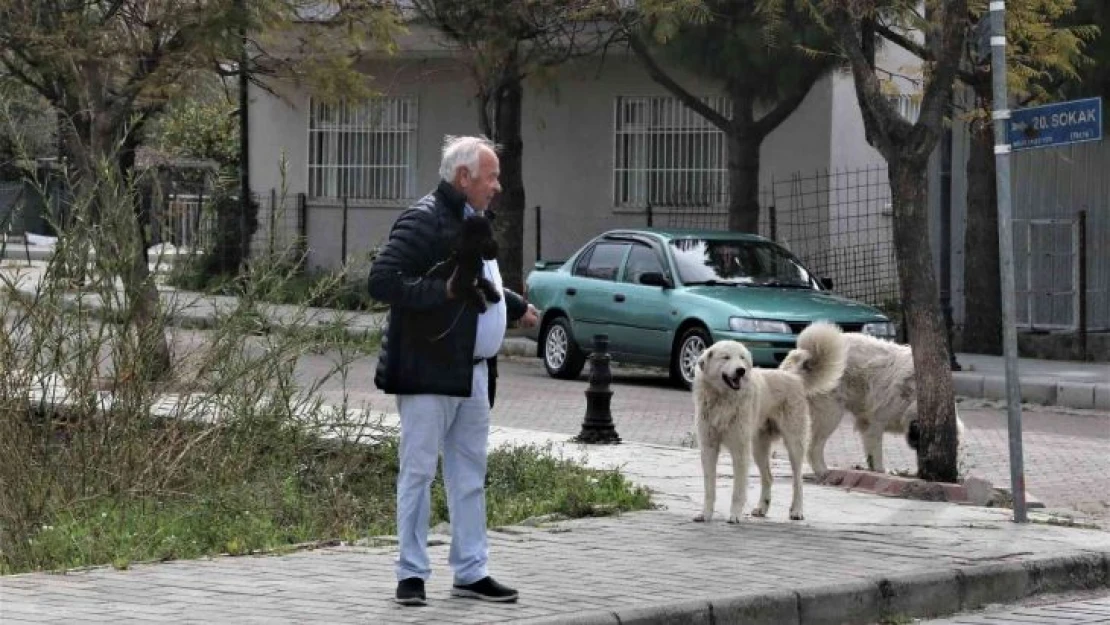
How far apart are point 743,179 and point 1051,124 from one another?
1501 centimetres

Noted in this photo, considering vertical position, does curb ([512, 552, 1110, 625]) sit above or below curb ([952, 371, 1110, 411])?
below

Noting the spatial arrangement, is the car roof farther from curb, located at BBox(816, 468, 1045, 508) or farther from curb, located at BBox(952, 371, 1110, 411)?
curb, located at BBox(816, 468, 1045, 508)

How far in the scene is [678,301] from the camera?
20.2m

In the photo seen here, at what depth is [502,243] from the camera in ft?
91.1

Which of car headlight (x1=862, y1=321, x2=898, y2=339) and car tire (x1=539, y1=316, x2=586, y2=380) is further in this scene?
car tire (x1=539, y1=316, x2=586, y2=380)

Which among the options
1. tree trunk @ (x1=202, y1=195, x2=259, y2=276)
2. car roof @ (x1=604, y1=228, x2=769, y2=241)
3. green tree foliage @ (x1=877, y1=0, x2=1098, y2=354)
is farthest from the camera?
tree trunk @ (x1=202, y1=195, x2=259, y2=276)

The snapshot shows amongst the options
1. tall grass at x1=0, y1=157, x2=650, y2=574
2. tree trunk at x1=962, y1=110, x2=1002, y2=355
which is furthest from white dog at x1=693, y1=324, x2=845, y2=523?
tree trunk at x1=962, y1=110, x2=1002, y2=355

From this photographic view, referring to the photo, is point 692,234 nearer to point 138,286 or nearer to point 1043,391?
point 1043,391

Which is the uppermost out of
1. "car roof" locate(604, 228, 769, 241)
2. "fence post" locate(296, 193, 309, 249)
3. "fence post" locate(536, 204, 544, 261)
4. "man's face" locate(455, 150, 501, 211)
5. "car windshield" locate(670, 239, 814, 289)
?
"fence post" locate(296, 193, 309, 249)

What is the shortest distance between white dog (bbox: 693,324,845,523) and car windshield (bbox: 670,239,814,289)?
8640mm

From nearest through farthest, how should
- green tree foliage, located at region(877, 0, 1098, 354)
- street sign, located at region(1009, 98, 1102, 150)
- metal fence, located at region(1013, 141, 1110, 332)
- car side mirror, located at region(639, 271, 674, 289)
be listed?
street sign, located at region(1009, 98, 1102, 150)
green tree foliage, located at region(877, 0, 1098, 354)
car side mirror, located at region(639, 271, 674, 289)
metal fence, located at region(1013, 141, 1110, 332)

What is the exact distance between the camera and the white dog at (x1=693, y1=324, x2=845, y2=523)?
36.0 feet

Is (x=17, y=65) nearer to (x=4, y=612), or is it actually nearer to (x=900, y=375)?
(x=900, y=375)

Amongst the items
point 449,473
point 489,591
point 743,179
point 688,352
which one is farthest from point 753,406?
point 743,179
